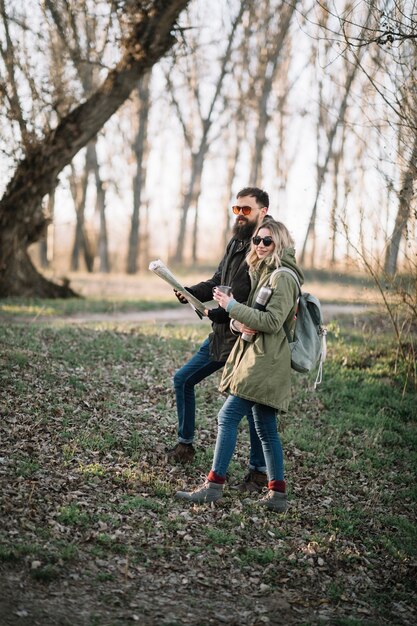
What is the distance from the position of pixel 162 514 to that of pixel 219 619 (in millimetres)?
1370

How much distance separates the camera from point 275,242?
5293mm

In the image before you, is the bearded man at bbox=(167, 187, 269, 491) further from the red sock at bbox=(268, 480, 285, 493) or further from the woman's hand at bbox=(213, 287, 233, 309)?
the red sock at bbox=(268, 480, 285, 493)

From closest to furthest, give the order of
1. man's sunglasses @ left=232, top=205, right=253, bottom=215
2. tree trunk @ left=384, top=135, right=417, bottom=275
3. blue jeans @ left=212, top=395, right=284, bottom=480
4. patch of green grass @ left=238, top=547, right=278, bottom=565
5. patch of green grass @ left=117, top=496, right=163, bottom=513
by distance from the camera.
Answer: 1. patch of green grass @ left=238, top=547, right=278, bottom=565
2. blue jeans @ left=212, top=395, right=284, bottom=480
3. patch of green grass @ left=117, top=496, right=163, bottom=513
4. man's sunglasses @ left=232, top=205, right=253, bottom=215
5. tree trunk @ left=384, top=135, right=417, bottom=275

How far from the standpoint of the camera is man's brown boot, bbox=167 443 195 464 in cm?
653

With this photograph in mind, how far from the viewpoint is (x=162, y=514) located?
553 cm

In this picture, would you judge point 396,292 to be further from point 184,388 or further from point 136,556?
point 136,556

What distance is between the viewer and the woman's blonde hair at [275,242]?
17.4 feet

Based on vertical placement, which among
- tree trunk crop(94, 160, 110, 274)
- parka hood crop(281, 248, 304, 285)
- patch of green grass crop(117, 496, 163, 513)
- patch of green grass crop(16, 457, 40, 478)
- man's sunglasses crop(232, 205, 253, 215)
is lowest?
patch of green grass crop(117, 496, 163, 513)

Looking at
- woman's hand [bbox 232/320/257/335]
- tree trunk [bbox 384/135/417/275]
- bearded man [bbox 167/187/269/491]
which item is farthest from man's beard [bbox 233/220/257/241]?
tree trunk [bbox 384/135/417/275]

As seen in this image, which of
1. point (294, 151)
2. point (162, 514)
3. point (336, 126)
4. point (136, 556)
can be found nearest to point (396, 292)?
point (162, 514)

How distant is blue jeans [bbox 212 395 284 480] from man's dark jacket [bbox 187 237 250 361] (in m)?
0.49

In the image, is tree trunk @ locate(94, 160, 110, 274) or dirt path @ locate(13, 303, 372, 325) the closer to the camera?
dirt path @ locate(13, 303, 372, 325)

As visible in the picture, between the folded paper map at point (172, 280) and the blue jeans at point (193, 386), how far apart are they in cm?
41

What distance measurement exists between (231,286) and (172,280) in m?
0.52
